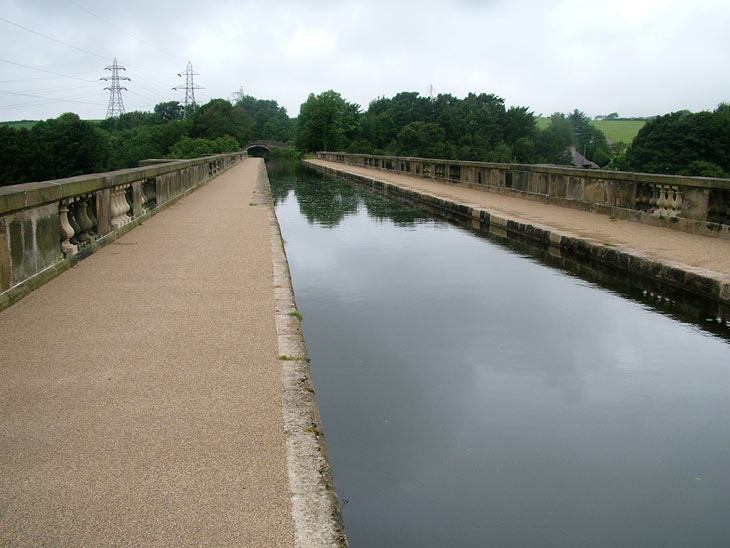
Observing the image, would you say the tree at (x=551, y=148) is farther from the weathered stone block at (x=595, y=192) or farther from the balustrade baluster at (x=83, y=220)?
the balustrade baluster at (x=83, y=220)

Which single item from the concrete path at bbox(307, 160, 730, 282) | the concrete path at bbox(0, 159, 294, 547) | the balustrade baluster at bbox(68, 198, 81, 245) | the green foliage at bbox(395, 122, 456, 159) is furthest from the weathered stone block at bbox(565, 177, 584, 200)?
the green foliage at bbox(395, 122, 456, 159)

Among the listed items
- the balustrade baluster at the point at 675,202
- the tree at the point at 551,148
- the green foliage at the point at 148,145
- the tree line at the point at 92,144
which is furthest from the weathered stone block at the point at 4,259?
the tree at the point at 551,148

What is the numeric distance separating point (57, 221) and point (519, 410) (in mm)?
5453

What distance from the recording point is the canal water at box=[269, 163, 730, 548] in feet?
11.0

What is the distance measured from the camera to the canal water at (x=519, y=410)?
334 centimetres

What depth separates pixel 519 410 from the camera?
4.64m

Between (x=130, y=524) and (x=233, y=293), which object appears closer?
(x=130, y=524)

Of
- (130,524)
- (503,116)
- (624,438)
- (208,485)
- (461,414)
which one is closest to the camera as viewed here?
(130,524)

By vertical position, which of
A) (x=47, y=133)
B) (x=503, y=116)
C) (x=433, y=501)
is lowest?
(x=433, y=501)

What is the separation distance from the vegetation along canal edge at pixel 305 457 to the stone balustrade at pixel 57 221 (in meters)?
2.61

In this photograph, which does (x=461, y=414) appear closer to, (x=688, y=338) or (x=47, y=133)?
(x=688, y=338)

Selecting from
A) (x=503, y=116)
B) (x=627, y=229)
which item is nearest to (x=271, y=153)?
(x=503, y=116)

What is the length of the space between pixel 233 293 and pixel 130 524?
13.3ft

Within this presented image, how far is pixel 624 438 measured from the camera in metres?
4.19
